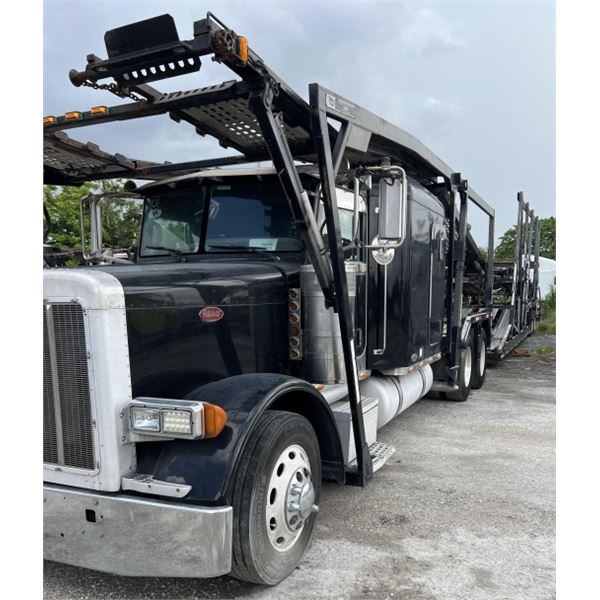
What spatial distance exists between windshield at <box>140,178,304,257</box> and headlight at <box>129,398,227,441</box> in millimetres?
1775

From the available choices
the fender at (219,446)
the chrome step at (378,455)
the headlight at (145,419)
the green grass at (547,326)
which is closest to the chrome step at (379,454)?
the chrome step at (378,455)

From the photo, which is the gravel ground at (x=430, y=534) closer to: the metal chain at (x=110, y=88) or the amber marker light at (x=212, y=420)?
the amber marker light at (x=212, y=420)

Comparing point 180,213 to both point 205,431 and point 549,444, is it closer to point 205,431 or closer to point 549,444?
point 205,431

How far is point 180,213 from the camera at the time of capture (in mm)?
4359

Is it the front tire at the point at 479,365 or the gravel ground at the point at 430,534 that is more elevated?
the front tire at the point at 479,365

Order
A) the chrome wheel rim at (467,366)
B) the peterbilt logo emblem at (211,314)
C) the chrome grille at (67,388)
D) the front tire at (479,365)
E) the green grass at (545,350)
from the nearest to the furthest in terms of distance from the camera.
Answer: the chrome grille at (67,388) < the peterbilt logo emblem at (211,314) < the chrome wheel rim at (467,366) < the front tire at (479,365) < the green grass at (545,350)

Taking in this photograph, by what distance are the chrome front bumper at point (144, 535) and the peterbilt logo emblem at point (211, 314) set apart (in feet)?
3.30

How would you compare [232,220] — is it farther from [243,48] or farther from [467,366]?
[467,366]

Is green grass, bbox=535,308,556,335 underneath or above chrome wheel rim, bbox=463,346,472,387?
underneath

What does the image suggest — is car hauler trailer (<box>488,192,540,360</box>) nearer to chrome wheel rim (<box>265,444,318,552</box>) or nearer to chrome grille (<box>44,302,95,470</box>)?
chrome wheel rim (<box>265,444,318,552</box>)

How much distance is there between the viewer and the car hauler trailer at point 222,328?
2.51 metres

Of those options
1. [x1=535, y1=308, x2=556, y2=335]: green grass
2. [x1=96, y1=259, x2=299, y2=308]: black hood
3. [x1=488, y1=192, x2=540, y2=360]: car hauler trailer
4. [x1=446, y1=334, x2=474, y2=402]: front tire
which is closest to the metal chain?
[x1=96, y1=259, x2=299, y2=308]: black hood

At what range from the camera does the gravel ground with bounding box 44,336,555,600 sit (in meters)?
2.89

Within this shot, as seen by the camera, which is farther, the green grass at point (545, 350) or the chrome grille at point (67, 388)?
the green grass at point (545, 350)
